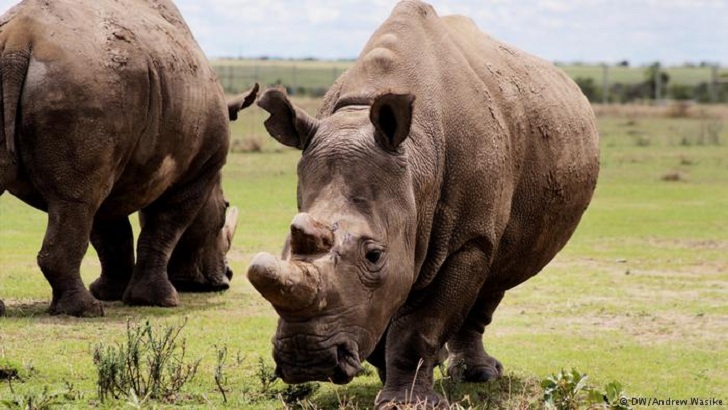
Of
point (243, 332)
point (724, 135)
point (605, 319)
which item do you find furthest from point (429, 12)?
point (724, 135)

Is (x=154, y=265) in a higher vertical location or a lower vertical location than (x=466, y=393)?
lower

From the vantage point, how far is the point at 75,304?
11078 millimetres

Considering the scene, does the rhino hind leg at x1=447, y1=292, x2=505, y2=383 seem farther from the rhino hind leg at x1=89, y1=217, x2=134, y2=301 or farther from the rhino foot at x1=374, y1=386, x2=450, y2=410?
the rhino hind leg at x1=89, y1=217, x2=134, y2=301

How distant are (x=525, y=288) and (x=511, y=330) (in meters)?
2.44

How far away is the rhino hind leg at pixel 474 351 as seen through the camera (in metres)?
9.23

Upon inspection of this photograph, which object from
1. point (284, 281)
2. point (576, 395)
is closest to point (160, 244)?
point (576, 395)

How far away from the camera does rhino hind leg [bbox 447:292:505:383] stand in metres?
9.23

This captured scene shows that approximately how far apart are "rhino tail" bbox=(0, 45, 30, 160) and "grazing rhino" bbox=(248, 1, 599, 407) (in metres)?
3.51

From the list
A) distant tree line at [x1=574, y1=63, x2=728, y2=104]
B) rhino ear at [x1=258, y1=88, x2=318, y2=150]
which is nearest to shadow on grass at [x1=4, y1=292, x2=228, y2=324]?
rhino ear at [x1=258, y1=88, x2=318, y2=150]

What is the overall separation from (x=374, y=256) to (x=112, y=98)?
477 centimetres

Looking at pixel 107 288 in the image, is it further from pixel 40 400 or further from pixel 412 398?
pixel 412 398

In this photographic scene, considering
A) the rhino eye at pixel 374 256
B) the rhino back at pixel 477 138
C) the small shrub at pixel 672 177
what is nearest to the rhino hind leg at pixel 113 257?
the rhino back at pixel 477 138

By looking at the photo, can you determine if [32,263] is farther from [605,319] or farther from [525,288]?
[605,319]

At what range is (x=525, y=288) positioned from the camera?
45.7 feet
